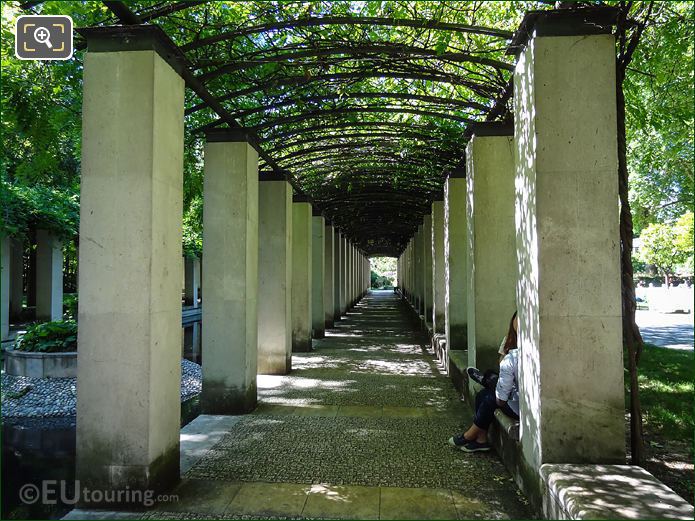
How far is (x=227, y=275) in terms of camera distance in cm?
627

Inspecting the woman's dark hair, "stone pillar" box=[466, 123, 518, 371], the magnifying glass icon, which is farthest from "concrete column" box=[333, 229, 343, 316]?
the magnifying glass icon

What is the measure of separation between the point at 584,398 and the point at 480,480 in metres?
1.31

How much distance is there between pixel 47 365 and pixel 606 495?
31.5 ft

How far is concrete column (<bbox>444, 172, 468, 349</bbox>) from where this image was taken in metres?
8.52

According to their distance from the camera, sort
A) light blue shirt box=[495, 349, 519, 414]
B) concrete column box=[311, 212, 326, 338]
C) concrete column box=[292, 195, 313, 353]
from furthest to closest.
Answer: concrete column box=[311, 212, 326, 338], concrete column box=[292, 195, 313, 353], light blue shirt box=[495, 349, 519, 414]

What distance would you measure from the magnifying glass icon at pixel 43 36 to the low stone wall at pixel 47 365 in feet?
22.9

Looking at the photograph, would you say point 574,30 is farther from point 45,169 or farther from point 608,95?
point 45,169

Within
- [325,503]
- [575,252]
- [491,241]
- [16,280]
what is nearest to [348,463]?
[325,503]

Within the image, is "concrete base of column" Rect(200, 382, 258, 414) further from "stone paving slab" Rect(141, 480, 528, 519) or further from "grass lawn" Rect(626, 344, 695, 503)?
"grass lawn" Rect(626, 344, 695, 503)

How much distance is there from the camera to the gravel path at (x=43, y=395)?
7.47m

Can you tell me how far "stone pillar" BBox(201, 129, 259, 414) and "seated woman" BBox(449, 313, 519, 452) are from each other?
281cm

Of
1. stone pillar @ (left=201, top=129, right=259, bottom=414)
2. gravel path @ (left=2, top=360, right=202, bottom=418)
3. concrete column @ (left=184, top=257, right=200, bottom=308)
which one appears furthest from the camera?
concrete column @ (left=184, top=257, right=200, bottom=308)

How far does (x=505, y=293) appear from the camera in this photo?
628 centimetres

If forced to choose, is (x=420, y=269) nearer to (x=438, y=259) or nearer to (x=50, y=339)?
(x=438, y=259)
